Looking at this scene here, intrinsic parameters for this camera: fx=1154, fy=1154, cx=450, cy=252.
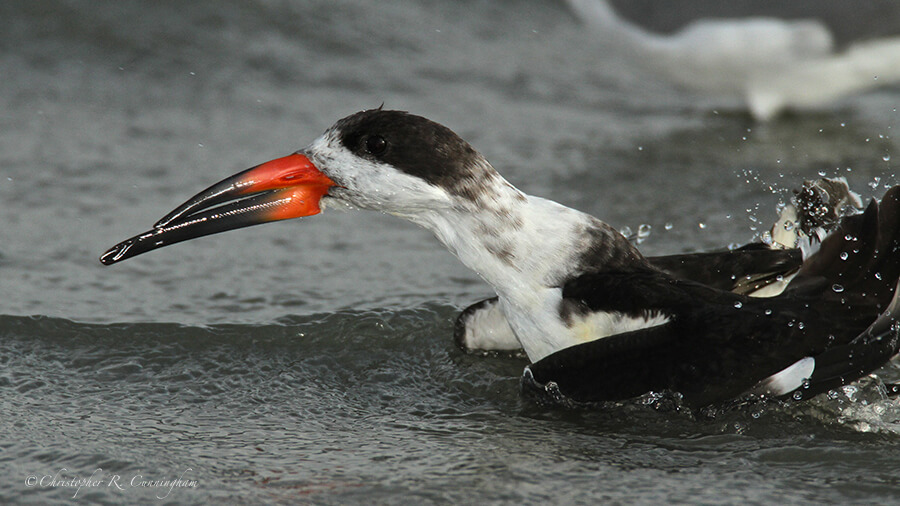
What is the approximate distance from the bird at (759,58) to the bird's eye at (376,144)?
Result: 143 inches

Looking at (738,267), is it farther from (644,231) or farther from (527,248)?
(644,231)

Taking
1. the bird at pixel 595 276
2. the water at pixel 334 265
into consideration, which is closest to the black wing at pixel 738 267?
the bird at pixel 595 276

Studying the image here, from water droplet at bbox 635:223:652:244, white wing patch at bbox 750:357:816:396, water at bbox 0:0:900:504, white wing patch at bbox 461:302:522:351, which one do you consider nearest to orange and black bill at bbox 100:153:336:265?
water at bbox 0:0:900:504

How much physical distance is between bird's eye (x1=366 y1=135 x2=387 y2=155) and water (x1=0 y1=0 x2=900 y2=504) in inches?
31.9

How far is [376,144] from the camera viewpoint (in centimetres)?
342

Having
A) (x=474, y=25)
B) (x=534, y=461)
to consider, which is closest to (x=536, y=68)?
(x=474, y=25)

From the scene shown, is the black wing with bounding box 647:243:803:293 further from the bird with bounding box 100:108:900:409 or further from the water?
the water

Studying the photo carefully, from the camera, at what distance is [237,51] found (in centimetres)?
775

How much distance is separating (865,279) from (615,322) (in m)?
0.74

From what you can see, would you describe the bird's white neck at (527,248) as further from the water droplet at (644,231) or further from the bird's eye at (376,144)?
the water droplet at (644,231)

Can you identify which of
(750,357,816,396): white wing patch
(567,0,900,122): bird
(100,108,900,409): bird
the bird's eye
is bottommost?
(750,357,816,396): white wing patch

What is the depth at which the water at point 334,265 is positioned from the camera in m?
3.17

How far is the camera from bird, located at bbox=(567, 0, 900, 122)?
6.46 metres

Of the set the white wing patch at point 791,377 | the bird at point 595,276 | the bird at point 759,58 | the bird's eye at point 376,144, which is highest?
the bird at point 759,58
